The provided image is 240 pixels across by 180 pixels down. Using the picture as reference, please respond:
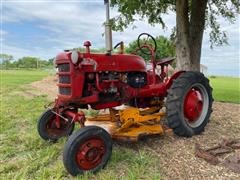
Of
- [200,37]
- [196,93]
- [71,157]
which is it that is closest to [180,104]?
[196,93]

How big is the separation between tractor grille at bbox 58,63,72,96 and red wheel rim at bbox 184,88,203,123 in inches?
75.0

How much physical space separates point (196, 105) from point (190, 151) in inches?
41.1

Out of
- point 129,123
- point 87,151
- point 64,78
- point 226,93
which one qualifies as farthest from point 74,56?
point 226,93

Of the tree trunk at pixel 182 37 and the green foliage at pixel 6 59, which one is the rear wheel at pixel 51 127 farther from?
the green foliage at pixel 6 59

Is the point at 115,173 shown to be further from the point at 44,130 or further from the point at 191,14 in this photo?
the point at 191,14

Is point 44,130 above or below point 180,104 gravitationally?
below

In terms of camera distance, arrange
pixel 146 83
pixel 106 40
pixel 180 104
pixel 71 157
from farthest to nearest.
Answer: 1. pixel 146 83
2. pixel 180 104
3. pixel 106 40
4. pixel 71 157

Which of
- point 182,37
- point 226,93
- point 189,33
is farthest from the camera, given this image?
point 226,93

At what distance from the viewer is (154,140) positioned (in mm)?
5531

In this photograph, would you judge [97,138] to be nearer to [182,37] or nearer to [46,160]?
[46,160]

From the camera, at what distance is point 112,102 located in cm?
530

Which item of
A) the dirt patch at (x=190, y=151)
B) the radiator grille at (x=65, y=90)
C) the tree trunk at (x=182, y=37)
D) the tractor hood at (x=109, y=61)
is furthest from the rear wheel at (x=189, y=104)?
the tree trunk at (x=182, y=37)

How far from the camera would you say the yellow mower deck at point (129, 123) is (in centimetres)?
505

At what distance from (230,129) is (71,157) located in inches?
130
